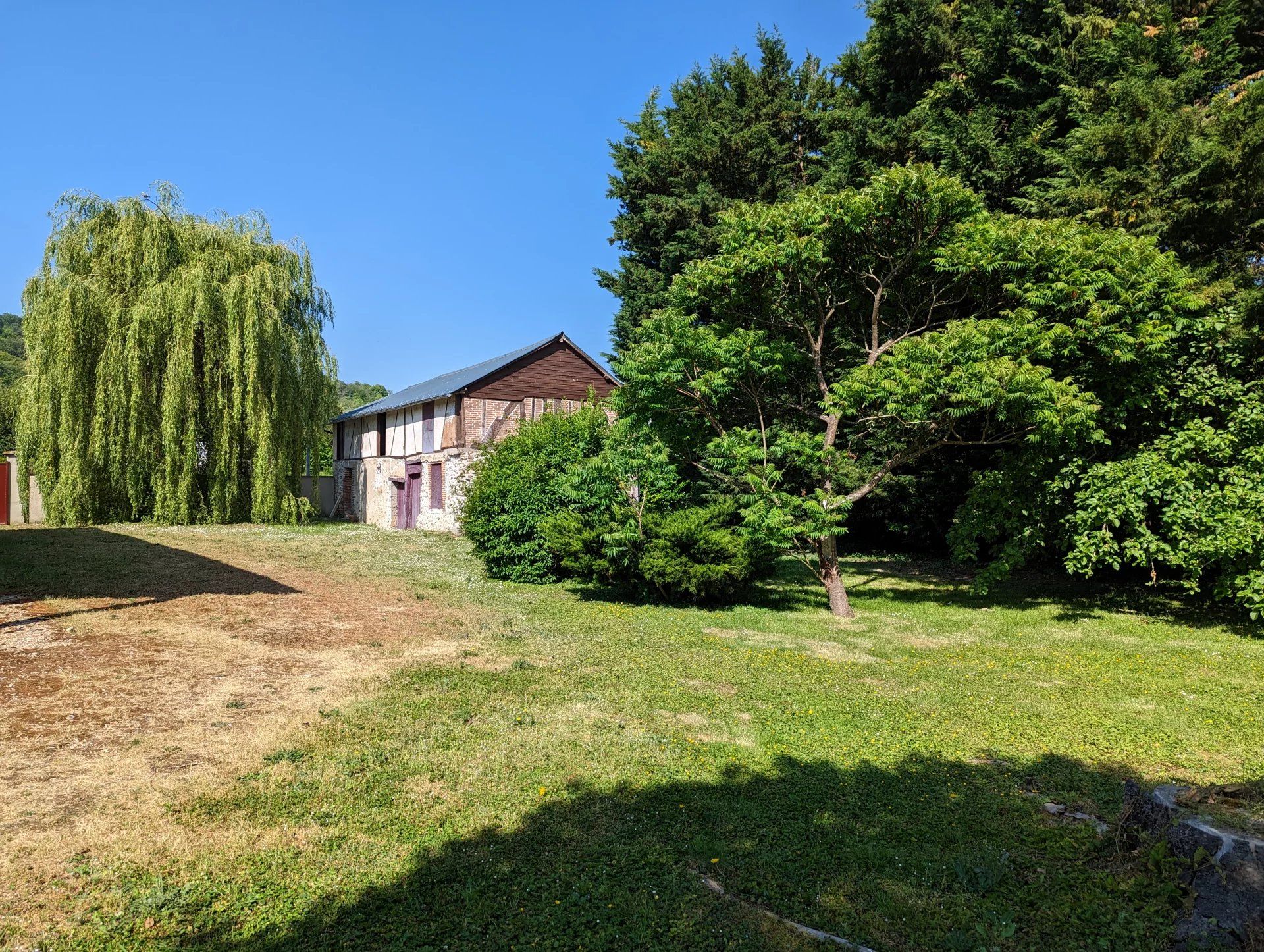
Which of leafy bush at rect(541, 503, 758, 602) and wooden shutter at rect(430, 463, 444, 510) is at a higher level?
wooden shutter at rect(430, 463, 444, 510)

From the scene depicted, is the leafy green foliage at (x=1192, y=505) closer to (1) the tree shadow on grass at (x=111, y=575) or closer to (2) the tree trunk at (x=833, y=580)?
(2) the tree trunk at (x=833, y=580)

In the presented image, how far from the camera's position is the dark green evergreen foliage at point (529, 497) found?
13.6 m

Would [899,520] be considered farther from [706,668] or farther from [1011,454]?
[706,668]

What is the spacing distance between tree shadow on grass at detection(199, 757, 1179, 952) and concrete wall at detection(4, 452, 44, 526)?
24.6 metres

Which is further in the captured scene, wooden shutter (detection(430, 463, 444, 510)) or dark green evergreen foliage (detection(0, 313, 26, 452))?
wooden shutter (detection(430, 463, 444, 510))

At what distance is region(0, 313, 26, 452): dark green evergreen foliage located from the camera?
2221cm

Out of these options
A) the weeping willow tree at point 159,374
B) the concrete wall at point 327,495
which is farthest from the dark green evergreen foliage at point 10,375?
the concrete wall at point 327,495

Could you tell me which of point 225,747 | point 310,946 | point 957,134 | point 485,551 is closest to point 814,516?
point 485,551

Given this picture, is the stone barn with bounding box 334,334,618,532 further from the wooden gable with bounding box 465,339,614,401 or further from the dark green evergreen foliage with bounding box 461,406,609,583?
the dark green evergreen foliage with bounding box 461,406,609,583

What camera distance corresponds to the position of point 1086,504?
1051 centimetres

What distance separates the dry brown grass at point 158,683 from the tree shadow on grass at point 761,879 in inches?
43.7

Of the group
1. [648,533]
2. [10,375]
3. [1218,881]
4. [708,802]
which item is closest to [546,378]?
[648,533]

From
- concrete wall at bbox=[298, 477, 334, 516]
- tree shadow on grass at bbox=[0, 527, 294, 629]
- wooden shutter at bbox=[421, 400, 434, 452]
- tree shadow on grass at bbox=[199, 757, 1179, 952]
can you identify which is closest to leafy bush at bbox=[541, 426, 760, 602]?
tree shadow on grass at bbox=[0, 527, 294, 629]

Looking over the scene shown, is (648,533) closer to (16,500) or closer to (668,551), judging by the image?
(668,551)
